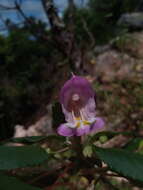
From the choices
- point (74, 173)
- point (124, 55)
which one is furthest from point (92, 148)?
point (124, 55)

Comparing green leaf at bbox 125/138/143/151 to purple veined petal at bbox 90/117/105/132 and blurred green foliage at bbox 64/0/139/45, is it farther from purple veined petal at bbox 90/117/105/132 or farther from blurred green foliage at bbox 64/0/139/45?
blurred green foliage at bbox 64/0/139/45

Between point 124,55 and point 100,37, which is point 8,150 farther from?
point 100,37

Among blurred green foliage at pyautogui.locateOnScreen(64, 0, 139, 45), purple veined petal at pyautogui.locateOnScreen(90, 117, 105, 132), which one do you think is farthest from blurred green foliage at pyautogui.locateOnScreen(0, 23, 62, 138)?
purple veined petal at pyautogui.locateOnScreen(90, 117, 105, 132)

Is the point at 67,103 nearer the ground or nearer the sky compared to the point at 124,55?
nearer the ground

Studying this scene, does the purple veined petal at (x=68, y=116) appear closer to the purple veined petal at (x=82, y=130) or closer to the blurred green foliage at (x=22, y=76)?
the purple veined petal at (x=82, y=130)

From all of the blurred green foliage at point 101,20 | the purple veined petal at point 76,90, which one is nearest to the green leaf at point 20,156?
the purple veined petal at point 76,90

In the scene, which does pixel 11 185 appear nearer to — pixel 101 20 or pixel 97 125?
pixel 97 125
